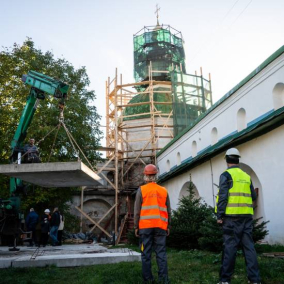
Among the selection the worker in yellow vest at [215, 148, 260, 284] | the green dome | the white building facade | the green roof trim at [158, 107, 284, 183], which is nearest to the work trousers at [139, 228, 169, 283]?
the worker in yellow vest at [215, 148, 260, 284]

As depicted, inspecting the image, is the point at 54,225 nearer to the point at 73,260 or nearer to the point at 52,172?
the point at 52,172

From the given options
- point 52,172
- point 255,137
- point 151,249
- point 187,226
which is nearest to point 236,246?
point 151,249

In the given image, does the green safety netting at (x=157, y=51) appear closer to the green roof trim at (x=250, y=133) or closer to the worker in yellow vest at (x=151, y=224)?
the green roof trim at (x=250, y=133)

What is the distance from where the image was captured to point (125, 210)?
28.4 meters

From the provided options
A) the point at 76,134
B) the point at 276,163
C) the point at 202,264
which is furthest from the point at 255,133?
the point at 76,134

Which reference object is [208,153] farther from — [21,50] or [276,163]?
[21,50]

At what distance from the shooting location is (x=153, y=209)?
609cm

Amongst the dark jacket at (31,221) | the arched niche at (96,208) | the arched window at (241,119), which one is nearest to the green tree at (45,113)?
the dark jacket at (31,221)

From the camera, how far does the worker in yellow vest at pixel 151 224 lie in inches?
232

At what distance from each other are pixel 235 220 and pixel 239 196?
39 centimetres

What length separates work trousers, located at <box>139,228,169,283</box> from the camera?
585cm

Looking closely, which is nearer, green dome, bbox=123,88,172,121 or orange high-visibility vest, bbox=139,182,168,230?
orange high-visibility vest, bbox=139,182,168,230

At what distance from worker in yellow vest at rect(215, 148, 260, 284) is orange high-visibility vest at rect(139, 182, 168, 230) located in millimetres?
922

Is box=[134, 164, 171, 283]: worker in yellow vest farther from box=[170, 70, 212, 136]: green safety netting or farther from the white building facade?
box=[170, 70, 212, 136]: green safety netting
